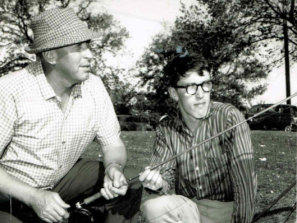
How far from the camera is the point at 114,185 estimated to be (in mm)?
2719

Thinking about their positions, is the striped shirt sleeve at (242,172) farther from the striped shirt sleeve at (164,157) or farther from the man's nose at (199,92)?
the striped shirt sleeve at (164,157)

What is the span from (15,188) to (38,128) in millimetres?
425

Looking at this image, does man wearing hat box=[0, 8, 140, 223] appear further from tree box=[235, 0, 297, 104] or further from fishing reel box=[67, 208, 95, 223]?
tree box=[235, 0, 297, 104]

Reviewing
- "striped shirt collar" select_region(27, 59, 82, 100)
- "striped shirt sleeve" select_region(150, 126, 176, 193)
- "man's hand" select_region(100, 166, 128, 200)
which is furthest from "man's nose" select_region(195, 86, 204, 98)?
"striped shirt collar" select_region(27, 59, 82, 100)

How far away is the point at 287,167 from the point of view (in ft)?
20.1

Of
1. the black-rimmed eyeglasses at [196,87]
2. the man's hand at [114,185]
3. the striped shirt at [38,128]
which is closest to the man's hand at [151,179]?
the man's hand at [114,185]

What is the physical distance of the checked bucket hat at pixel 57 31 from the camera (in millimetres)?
2998

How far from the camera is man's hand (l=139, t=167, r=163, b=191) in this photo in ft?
8.54

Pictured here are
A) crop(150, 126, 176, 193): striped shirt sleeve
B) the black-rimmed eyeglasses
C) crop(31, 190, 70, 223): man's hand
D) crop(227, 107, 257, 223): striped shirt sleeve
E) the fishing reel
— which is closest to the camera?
crop(31, 190, 70, 223): man's hand

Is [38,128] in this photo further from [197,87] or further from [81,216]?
[197,87]

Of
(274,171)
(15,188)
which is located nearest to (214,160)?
(15,188)

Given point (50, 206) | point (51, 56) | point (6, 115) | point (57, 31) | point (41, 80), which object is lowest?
point (50, 206)

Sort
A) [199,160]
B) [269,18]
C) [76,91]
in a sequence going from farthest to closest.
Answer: [269,18] < [76,91] < [199,160]

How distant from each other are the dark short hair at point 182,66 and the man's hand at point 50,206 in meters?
1.05
